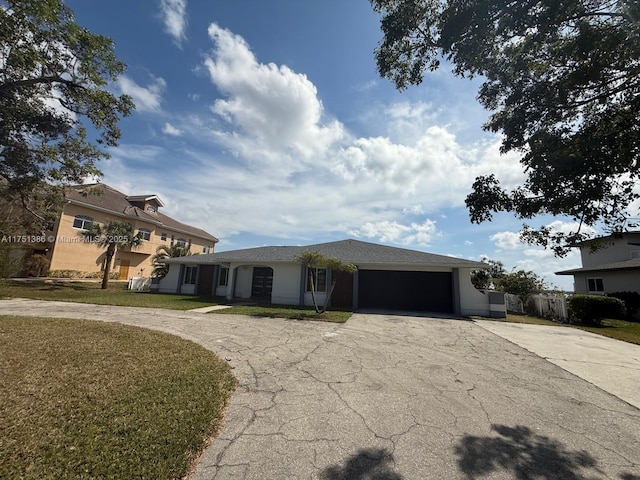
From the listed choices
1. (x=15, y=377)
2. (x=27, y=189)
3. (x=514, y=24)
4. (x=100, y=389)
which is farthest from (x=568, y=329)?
(x=27, y=189)

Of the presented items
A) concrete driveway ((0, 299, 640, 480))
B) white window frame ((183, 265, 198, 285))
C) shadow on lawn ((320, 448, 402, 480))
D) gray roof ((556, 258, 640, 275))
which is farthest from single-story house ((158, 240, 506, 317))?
shadow on lawn ((320, 448, 402, 480))

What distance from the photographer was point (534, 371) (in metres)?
6.36

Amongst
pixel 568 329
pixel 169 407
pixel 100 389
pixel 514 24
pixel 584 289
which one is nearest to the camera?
pixel 169 407

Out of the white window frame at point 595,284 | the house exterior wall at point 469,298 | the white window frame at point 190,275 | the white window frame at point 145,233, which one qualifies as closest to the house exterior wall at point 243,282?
the white window frame at point 190,275

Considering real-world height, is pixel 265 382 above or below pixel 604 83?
below

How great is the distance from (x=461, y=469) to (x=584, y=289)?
28.4 metres

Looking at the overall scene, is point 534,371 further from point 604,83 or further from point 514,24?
point 514,24

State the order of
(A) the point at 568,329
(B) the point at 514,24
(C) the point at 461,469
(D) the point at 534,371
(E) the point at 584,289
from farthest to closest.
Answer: (E) the point at 584,289 → (A) the point at 568,329 → (D) the point at 534,371 → (B) the point at 514,24 → (C) the point at 461,469

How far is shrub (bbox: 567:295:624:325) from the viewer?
47.4 feet

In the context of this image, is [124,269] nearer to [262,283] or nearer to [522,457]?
[262,283]

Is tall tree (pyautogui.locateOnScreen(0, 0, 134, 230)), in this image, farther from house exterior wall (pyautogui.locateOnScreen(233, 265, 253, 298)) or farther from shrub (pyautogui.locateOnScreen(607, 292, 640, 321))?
shrub (pyautogui.locateOnScreen(607, 292, 640, 321))

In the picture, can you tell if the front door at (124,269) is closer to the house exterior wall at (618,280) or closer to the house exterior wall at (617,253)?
the house exterior wall at (617,253)

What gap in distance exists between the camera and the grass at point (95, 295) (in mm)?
15056

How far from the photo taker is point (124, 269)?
29.9 metres
